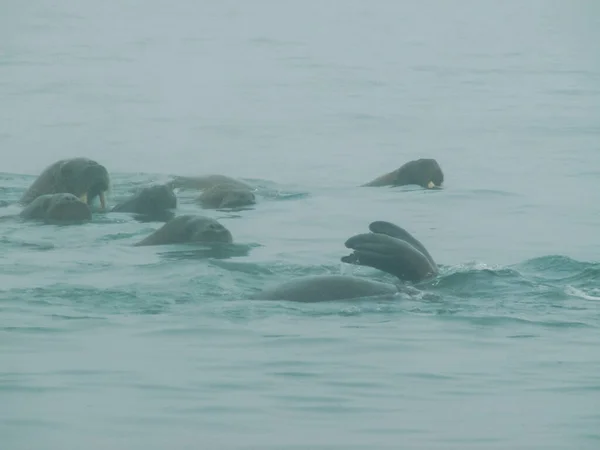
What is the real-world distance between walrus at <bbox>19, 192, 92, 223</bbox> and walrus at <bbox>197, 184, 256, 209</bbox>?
1.86 m

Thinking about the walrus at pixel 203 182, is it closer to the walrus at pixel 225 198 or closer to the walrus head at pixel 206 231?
the walrus at pixel 225 198

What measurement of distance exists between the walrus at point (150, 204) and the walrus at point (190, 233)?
1.84 meters

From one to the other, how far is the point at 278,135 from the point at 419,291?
1425cm

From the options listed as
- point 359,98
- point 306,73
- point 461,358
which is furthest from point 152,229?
point 306,73

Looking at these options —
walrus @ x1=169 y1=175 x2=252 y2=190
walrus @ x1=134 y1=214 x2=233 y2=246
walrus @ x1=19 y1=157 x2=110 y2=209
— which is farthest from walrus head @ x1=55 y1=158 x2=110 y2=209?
walrus @ x1=134 y1=214 x2=233 y2=246

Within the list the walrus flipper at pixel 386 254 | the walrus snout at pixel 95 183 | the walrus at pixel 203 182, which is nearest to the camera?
the walrus flipper at pixel 386 254

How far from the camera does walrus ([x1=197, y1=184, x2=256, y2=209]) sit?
55.1 ft

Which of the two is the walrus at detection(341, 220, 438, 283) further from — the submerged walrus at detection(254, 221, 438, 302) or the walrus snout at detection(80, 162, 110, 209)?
the walrus snout at detection(80, 162, 110, 209)

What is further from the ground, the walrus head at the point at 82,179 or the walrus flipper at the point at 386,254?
the walrus head at the point at 82,179

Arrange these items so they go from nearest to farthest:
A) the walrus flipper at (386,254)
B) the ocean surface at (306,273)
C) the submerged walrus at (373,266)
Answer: the ocean surface at (306,273) → the submerged walrus at (373,266) → the walrus flipper at (386,254)

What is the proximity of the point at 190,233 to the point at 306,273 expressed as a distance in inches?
50.3

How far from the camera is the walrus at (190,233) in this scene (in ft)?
45.0

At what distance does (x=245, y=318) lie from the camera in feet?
36.0

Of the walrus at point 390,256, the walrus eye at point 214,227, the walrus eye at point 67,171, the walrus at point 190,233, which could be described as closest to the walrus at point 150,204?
the walrus eye at point 67,171
